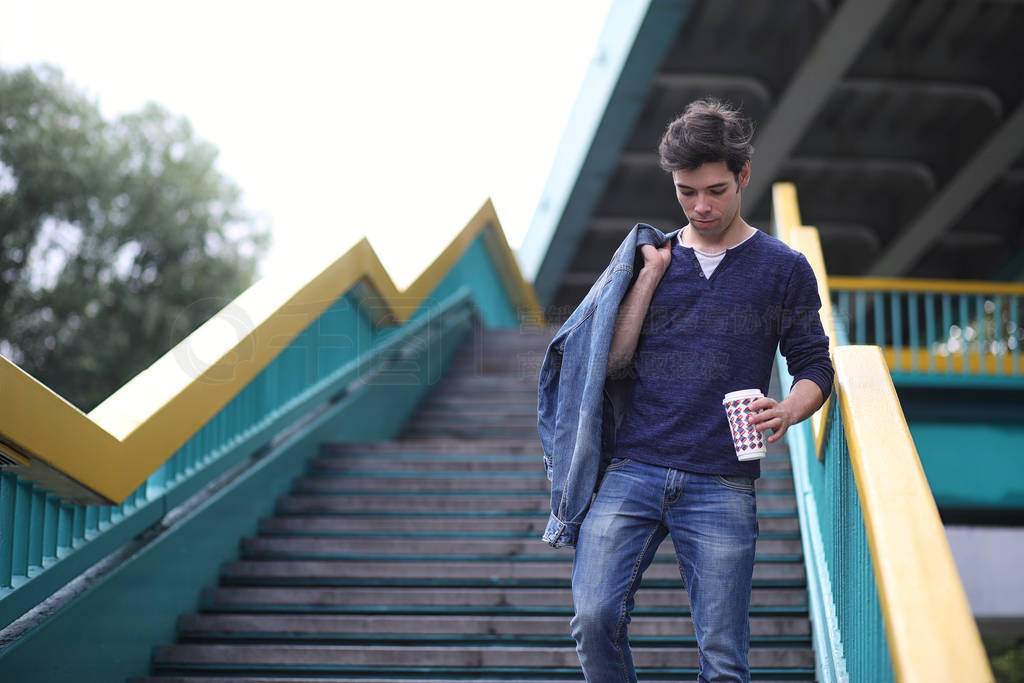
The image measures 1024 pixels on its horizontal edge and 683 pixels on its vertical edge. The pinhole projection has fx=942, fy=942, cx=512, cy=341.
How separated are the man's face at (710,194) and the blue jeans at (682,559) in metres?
0.56

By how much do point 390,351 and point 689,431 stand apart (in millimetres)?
4165

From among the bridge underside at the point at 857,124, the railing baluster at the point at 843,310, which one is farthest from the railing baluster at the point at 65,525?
the bridge underside at the point at 857,124

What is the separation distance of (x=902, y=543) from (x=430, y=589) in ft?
7.36

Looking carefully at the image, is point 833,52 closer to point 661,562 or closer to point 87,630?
point 661,562

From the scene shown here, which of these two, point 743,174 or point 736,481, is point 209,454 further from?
point 743,174

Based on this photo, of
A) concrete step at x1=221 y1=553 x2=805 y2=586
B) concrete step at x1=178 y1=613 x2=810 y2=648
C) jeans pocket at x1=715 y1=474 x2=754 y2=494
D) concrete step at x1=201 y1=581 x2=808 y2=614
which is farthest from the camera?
concrete step at x1=221 y1=553 x2=805 y2=586

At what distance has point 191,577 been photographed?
11.4ft

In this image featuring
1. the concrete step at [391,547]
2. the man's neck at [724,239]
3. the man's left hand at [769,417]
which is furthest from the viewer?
the concrete step at [391,547]

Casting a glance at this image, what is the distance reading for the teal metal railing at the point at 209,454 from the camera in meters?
2.65

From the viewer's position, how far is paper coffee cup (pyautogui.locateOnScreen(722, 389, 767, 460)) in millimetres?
1977

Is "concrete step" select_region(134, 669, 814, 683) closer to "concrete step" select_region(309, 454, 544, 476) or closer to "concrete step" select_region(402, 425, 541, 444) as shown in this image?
"concrete step" select_region(309, 454, 544, 476)

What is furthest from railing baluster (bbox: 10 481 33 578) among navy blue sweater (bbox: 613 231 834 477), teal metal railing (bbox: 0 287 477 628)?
navy blue sweater (bbox: 613 231 834 477)

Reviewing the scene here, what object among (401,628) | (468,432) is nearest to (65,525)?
(401,628)

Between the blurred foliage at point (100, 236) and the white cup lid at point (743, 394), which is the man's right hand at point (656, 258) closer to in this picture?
the white cup lid at point (743, 394)
